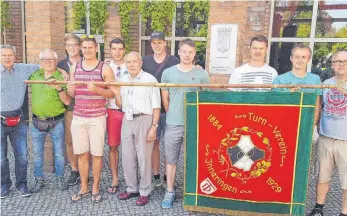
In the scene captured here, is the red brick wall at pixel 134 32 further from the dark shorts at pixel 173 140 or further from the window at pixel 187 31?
the dark shorts at pixel 173 140

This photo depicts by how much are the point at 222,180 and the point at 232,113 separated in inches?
28.1

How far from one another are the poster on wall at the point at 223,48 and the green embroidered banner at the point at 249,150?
1373 millimetres

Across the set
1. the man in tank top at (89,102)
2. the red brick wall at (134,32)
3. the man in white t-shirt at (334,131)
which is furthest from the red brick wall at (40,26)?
the man in white t-shirt at (334,131)

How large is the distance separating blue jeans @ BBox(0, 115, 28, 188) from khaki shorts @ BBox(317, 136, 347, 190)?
11.1ft

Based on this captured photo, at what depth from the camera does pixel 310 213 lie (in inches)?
127

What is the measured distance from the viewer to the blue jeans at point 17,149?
3541 millimetres

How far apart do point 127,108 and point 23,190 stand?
1728 mm

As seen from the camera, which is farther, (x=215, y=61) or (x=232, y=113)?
(x=215, y=61)

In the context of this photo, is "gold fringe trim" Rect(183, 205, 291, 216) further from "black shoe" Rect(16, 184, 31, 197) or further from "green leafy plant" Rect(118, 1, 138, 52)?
"green leafy plant" Rect(118, 1, 138, 52)

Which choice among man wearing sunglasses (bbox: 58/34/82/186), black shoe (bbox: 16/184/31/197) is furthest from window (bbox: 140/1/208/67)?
black shoe (bbox: 16/184/31/197)

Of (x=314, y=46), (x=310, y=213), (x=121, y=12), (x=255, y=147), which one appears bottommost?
(x=310, y=213)

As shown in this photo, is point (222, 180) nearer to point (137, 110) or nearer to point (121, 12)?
point (137, 110)

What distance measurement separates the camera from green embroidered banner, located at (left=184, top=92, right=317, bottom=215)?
9.41 ft

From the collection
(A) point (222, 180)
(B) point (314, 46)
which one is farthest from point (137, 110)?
(B) point (314, 46)
